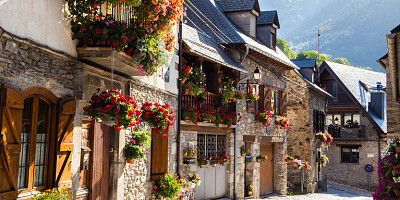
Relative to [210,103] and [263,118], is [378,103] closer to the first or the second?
[263,118]

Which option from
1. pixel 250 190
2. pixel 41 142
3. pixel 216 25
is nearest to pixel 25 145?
pixel 41 142

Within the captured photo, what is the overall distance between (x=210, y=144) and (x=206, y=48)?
309 centimetres

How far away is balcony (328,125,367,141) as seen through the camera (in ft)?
93.5

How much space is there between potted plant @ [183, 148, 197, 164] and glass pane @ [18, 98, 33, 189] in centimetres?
615

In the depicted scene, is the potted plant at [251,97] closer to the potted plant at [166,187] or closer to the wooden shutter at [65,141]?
the potted plant at [166,187]

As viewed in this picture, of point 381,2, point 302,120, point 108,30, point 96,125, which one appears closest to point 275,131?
point 302,120

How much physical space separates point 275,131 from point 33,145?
13128 millimetres

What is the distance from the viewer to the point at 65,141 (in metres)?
7.13

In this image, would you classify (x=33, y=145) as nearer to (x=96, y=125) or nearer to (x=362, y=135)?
(x=96, y=125)

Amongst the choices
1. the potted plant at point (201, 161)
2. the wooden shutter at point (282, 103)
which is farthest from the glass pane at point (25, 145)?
the wooden shutter at point (282, 103)

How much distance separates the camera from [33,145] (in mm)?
6539

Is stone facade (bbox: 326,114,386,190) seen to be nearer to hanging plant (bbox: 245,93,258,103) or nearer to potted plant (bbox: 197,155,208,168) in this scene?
hanging plant (bbox: 245,93,258,103)

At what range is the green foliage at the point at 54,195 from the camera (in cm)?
641

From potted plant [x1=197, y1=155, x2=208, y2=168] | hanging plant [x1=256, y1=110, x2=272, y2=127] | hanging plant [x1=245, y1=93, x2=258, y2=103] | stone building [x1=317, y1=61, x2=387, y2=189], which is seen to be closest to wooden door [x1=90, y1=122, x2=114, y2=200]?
potted plant [x1=197, y1=155, x2=208, y2=168]
